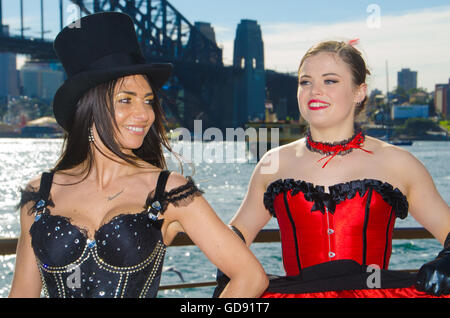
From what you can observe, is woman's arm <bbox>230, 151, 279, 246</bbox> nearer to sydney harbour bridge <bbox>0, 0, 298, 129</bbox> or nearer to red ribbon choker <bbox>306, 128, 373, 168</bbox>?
red ribbon choker <bbox>306, 128, 373, 168</bbox>

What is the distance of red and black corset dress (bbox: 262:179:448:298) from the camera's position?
2039 mm

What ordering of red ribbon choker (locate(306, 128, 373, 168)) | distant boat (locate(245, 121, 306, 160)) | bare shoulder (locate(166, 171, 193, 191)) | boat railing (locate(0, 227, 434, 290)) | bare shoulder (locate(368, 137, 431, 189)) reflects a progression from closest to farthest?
bare shoulder (locate(166, 171, 193, 191)) < bare shoulder (locate(368, 137, 431, 189)) < red ribbon choker (locate(306, 128, 373, 168)) < boat railing (locate(0, 227, 434, 290)) < distant boat (locate(245, 121, 306, 160))

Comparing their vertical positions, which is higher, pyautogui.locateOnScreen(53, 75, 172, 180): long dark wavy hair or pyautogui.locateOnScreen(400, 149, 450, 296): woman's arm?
pyautogui.locateOnScreen(53, 75, 172, 180): long dark wavy hair

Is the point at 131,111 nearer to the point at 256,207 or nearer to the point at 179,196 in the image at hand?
the point at 179,196

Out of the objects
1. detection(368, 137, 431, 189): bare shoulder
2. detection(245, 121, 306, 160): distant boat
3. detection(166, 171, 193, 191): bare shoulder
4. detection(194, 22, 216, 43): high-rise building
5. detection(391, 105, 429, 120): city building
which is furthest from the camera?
detection(391, 105, 429, 120): city building

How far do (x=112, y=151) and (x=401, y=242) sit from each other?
25.8 metres

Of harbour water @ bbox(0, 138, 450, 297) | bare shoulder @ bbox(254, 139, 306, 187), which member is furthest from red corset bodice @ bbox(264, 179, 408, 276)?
harbour water @ bbox(0, 138, 450, 297)

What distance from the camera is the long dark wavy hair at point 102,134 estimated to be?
178cm

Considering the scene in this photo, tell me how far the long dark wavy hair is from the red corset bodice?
59 cm

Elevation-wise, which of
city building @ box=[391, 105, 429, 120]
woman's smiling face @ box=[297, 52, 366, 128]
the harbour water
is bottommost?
the harbour water

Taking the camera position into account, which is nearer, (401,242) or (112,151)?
(112,151)

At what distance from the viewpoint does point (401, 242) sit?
85.3 ft

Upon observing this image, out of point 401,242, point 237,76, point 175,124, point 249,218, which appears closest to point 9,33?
point 175,124

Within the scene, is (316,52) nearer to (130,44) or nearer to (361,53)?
(361,53)
